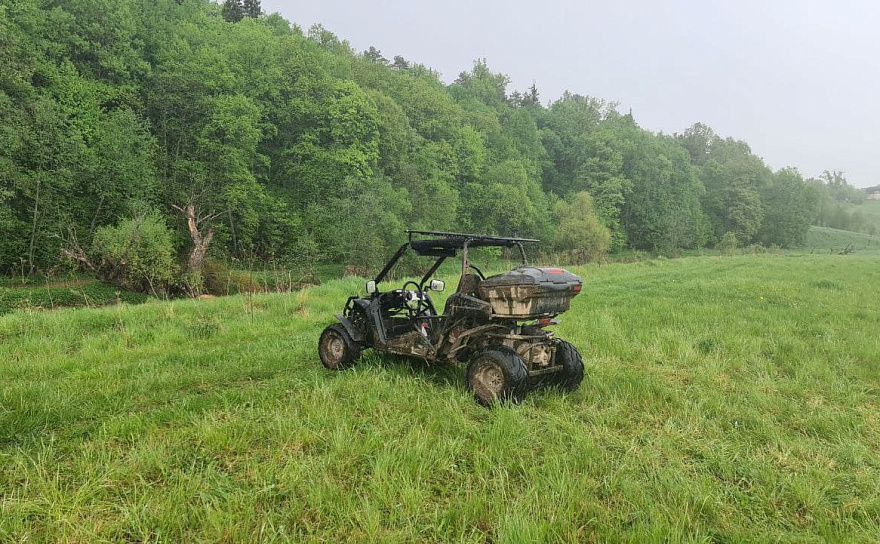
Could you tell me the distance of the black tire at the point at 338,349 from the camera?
6.11 metres

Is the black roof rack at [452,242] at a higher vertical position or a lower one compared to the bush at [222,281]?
higher

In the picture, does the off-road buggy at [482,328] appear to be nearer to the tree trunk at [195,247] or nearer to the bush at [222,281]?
the bush at [222,281]

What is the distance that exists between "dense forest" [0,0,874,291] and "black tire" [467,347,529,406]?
19001 millimetres

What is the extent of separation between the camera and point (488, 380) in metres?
4.79

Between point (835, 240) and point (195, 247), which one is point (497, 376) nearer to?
point (195, 247)

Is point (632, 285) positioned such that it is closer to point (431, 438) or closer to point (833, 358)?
point (833, 358)

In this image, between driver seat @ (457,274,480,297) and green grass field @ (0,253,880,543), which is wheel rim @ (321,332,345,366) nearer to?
green grass field @ (0,253,880,543)

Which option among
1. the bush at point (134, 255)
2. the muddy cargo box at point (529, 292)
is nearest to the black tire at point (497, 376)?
the muddy cargo box at point (529, 292)

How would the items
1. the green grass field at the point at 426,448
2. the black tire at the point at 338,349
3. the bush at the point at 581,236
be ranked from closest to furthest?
the green grass field at the point at 426,448 → the black tire at the point at 338,349 → the bush at the point at 581,236

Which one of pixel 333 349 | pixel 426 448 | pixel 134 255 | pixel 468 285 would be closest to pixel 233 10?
pixel 134 255

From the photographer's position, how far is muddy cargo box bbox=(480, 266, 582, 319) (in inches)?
181

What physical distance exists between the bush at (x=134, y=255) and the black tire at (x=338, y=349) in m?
18.9

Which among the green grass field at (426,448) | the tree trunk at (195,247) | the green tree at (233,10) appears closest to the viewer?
the green grass field at (426,448)

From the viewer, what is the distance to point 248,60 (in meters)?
38.0
